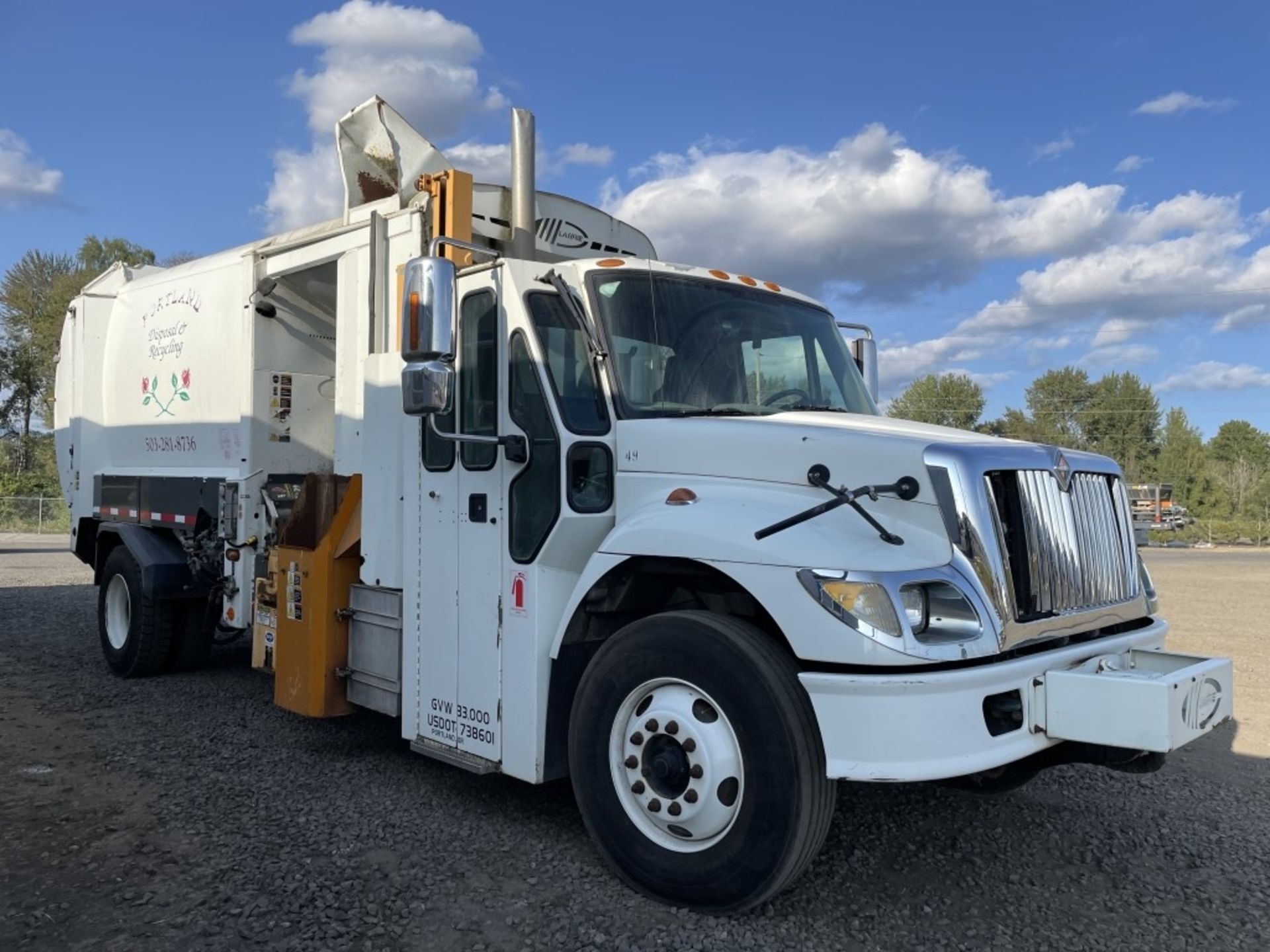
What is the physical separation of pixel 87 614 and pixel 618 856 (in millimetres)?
9812

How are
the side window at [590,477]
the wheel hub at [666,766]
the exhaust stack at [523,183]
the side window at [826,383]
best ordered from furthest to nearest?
the exhaust stack at [523,183]
the side window at [826,383]
the side window at [590,477]
the wheel hub at [666,766]

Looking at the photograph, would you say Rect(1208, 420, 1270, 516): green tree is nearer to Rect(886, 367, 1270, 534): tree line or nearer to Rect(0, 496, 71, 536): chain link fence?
Rect(886, 367, 1270, 534): tree line

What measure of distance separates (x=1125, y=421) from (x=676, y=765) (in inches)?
2870

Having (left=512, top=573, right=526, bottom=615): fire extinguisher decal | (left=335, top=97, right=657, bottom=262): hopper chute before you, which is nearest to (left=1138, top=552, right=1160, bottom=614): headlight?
(left=512, top=573, right=526, bottom=615): fire extinguisher decal

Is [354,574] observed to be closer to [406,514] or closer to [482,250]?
[406,514]

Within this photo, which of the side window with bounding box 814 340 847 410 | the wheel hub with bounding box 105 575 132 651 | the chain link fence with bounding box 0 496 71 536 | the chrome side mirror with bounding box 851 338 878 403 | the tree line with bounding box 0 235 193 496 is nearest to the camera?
the side window with bounding box 814 340 847 410

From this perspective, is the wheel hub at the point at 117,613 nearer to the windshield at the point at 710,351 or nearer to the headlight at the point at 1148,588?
the windshield at the point at 710,351

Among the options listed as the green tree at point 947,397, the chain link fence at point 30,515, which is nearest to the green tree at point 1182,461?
the green tree at point 947,397

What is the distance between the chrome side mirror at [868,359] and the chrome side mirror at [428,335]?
2786mm

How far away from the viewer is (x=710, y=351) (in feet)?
14.8

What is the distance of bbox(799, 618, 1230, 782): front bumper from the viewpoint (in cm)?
311

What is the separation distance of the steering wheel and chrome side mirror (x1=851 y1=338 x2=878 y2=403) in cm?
120

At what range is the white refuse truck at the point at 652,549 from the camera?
10.7ft

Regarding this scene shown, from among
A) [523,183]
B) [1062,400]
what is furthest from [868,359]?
[1062,400]
